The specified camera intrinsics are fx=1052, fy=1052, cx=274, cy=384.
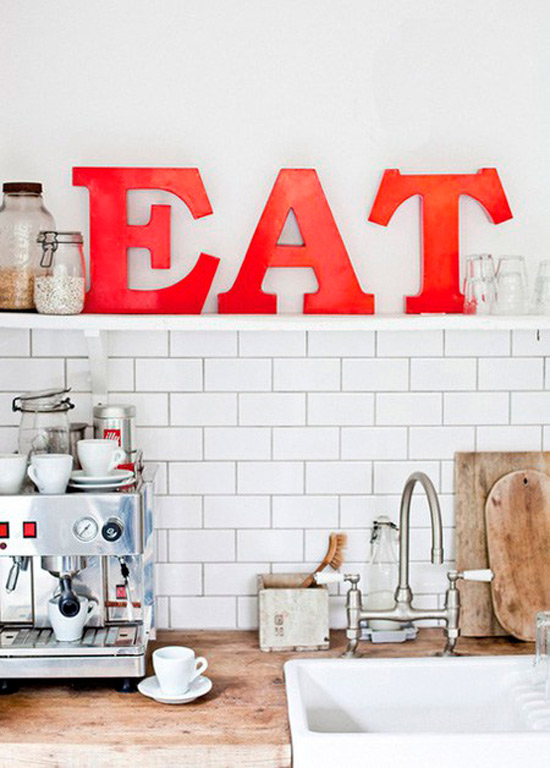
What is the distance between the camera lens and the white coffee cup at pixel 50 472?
217 centimetres

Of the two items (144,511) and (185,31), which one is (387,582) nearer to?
(144,511)

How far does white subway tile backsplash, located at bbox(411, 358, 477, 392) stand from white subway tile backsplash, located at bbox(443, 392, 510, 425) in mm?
27

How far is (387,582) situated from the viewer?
2568 millimetres

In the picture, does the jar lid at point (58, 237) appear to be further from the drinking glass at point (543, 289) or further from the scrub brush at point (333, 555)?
the drinking glass at point (543, 289)

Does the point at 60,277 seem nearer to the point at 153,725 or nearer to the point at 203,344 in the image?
the point at 203,344

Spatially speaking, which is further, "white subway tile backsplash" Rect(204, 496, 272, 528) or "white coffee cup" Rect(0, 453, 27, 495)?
"white subway tile backsplash" Rect(204, 496, 272, 528)

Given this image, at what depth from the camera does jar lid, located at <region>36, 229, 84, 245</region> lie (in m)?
2.29

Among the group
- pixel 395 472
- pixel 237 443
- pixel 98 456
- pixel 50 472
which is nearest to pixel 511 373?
pixel 395 472

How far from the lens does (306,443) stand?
102 inches

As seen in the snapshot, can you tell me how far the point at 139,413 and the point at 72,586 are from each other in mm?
487

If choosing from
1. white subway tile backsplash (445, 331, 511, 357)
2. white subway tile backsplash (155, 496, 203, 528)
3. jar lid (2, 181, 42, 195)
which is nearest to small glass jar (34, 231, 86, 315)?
jar lid (2, 181, 42, 195)

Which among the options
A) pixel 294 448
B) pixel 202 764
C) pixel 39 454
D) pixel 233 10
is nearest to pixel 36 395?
pixel 39 454

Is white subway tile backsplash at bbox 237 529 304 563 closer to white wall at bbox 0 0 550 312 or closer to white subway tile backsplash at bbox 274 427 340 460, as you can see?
white subway tile backsplash at bbox 274 427 340 460

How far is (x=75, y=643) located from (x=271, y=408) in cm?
74
